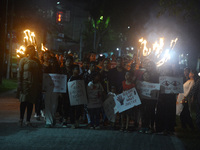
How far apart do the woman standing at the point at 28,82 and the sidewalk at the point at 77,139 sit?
550 millimetres

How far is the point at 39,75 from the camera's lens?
371 inches

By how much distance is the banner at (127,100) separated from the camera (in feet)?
29.3

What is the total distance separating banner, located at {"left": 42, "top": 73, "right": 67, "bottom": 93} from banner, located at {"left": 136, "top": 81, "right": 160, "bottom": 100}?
1.97 m

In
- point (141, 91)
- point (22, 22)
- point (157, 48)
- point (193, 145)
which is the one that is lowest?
point (193, 145)

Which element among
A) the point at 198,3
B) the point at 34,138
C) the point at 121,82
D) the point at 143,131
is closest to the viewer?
the point at 34,138

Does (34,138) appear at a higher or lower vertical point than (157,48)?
lower

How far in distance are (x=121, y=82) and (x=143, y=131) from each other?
166 centimetres

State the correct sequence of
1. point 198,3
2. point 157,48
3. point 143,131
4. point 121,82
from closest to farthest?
1. point 143,131
2. point 121,82
3. point 157,48
4. point 198,3

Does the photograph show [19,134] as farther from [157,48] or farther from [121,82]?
[157,48]

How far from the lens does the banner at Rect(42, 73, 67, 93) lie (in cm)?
938

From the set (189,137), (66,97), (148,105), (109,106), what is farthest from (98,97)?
(189,137)

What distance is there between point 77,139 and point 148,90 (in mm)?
2402

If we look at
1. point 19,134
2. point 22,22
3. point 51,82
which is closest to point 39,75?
point 51,82

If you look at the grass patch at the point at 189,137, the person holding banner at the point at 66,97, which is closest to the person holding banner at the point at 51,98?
the person holding banner at the point at 66,97
